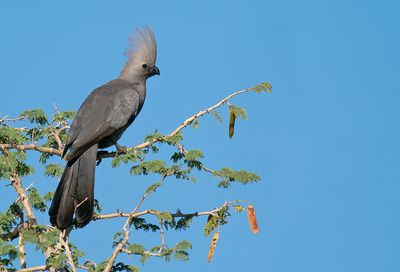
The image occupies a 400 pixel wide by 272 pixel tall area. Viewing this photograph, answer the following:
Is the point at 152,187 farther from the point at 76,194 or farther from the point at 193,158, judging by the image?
the point at 76,194

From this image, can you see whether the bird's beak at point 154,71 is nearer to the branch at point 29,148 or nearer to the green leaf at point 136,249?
the branch at point 29,148

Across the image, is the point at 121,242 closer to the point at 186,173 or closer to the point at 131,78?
the point at 186,173

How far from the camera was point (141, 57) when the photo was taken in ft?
29.7

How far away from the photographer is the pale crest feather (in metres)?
8.98

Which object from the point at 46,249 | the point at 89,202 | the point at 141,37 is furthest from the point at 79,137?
the point at 141,37

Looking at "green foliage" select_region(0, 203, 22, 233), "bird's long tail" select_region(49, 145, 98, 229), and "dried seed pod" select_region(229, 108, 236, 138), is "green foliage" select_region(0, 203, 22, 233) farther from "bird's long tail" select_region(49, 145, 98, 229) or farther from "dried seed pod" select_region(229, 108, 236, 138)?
"dried seed pod" select_region(229, 108, 236, 138)

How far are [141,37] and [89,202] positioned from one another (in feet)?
10.4

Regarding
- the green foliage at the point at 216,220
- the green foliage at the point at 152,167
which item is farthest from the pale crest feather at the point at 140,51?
the green foliage at the point at 216,220

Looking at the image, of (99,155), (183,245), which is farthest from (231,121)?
(99,155)

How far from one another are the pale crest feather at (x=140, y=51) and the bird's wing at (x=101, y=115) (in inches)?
17.5

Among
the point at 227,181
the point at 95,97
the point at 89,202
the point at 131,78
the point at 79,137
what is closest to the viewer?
the point at 227,181

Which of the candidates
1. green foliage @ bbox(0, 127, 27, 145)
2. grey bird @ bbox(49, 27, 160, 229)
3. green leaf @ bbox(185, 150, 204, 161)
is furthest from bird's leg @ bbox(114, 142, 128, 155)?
green leaf @ bbox(185, 150, 204, 161)

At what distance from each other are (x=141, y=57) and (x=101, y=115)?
5.60 ft

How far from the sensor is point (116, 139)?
792 cm
